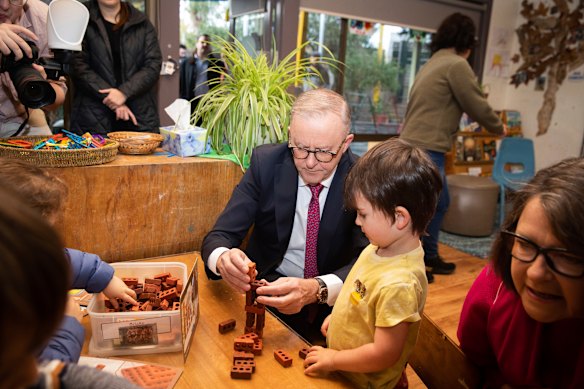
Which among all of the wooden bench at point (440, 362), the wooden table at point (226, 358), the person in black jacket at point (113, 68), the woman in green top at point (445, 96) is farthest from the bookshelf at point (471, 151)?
the wooden table at point (226, 358)

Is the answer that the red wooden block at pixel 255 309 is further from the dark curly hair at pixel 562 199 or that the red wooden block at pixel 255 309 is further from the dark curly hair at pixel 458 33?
the dark curly hair at pixel 458 33

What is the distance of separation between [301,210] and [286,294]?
1.38 feet

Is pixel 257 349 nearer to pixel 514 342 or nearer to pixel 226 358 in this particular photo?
pixel 226 358

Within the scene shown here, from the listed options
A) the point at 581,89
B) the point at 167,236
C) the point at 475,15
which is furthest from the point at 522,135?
the point at 167,236

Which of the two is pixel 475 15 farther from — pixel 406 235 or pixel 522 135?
pixel 406 235

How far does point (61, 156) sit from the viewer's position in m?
1.36

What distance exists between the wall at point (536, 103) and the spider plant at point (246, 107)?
14.2 feet

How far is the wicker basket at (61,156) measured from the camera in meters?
1.33

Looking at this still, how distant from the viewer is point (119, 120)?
266 centimetres

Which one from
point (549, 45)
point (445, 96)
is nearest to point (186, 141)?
point (445, 96)

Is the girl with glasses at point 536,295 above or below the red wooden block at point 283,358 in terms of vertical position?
above

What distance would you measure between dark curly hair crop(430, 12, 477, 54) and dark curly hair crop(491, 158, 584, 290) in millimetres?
2361

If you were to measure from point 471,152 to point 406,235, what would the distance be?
15.0 ft

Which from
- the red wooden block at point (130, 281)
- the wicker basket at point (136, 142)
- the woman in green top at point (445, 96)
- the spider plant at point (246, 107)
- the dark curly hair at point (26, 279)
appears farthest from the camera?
the woman in green top at point (445, 96)
